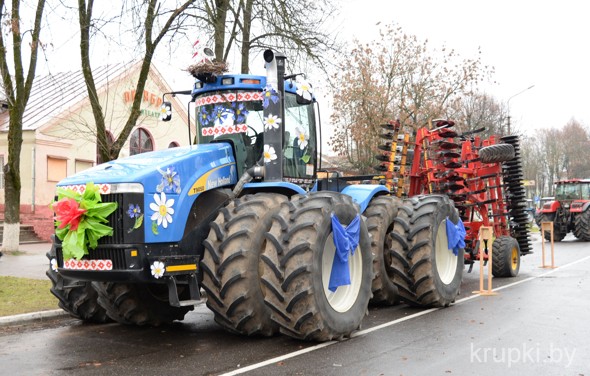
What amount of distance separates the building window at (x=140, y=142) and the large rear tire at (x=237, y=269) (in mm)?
23760

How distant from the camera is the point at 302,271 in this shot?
22.0 ft

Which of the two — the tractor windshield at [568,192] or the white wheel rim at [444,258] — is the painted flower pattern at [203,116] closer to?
the white wheel rim at [444,258]

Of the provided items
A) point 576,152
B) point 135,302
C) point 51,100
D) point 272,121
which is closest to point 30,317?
point 135,302

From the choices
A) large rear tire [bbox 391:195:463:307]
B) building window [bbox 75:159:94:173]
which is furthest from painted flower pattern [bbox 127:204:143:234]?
building window [bbox 75:159:94:173]

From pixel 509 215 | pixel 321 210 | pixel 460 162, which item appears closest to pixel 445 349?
pixel 321 210

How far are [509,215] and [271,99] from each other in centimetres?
896

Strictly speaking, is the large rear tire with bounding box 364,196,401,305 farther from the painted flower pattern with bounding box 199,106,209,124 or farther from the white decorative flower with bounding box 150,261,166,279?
the white decorative flower with bounding box 150,261,166,279

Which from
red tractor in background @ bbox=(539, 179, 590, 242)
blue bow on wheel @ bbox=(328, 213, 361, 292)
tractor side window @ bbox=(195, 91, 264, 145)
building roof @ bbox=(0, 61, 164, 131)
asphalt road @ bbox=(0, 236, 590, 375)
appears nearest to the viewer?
asphalt road @ bbox=(0, 236, 590, 375)

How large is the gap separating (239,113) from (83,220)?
2.53 metres

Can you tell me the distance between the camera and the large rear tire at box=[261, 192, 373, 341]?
6754 millimetres

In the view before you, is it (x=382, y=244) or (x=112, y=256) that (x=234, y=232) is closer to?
(x=112, y=256)

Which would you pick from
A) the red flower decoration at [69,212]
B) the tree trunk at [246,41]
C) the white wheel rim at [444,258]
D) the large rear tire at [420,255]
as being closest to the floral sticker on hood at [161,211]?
the red flower decoration at [69,212]

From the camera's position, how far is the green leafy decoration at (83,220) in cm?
686

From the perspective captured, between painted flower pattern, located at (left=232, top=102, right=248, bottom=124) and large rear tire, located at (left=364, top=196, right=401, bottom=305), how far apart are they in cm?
275
